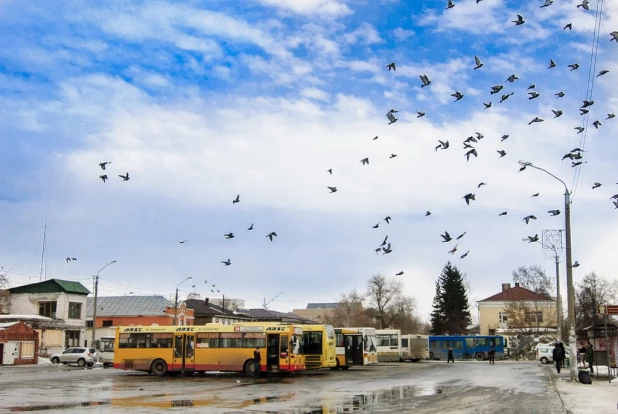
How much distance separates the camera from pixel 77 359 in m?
54.0

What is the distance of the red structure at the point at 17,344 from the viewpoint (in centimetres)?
5459

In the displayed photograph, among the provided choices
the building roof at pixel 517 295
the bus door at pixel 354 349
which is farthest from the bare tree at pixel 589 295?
the bus door at pixel 354 349

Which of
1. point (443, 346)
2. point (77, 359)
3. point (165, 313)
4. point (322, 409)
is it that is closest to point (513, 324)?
point (443, 346)

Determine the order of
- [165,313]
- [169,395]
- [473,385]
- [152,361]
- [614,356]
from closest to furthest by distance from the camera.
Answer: [169,395] → [473,385] → [614,356] → [152,361] → [165,313]

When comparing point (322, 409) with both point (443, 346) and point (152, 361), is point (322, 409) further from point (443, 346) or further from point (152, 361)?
point (443, 346)

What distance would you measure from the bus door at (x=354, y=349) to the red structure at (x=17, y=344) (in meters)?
28.6

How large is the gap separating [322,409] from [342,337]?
88.0 feet

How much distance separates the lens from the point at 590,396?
859 inches

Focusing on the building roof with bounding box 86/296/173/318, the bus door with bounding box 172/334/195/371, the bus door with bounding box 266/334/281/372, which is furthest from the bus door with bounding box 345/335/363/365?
the building roof with bounding box 86/296/173/318

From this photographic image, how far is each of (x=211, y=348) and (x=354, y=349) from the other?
14.6 meters

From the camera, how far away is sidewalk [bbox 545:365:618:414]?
17.9 metres

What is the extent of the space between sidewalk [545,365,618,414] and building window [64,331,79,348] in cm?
5729

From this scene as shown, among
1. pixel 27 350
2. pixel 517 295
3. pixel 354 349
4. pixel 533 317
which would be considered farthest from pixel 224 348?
pixel 517 295

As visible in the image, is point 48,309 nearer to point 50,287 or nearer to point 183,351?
point 50,287
